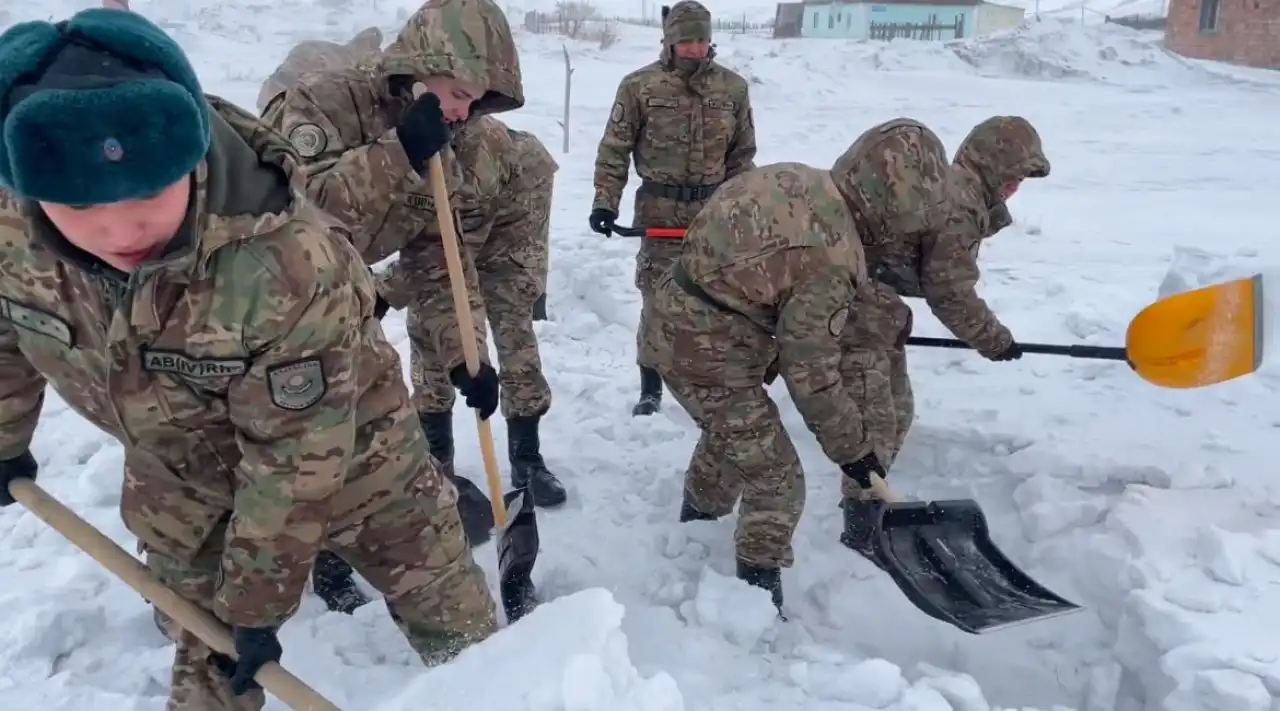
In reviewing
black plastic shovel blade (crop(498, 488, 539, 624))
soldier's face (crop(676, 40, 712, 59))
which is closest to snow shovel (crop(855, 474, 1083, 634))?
black plastic shovel blade (crop(498, 488, 539, 624))

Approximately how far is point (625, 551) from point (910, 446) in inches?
55.4

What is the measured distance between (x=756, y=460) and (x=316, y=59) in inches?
89.0

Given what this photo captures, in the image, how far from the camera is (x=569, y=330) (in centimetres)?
527

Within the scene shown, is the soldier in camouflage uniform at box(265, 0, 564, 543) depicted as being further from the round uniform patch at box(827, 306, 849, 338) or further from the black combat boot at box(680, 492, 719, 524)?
the round uniform patch at box(827, 306, 849, 338)

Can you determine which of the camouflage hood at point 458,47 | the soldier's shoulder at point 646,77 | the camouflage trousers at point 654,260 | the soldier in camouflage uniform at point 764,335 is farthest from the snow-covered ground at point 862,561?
the camouflage hood at point 458,47

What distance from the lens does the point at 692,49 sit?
4176 millimetres

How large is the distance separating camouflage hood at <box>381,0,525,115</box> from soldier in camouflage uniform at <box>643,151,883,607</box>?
2.46 ft

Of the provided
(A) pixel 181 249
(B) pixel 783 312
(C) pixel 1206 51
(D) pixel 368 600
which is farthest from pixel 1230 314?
(C) pixel 1206 51

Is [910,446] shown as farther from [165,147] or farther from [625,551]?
[165,147]

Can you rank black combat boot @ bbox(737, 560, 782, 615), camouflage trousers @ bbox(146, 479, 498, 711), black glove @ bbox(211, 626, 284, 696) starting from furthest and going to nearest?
black combat boot @ bbox(737, 560, 782, 615), camouflage trousers @ bbox(146, 479, 498, 711), black glove @ bbox(211, 626, 284, 696)

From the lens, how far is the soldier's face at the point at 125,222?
125 cm

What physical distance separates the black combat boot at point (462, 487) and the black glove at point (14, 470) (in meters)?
1.45

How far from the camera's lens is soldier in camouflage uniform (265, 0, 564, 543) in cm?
255

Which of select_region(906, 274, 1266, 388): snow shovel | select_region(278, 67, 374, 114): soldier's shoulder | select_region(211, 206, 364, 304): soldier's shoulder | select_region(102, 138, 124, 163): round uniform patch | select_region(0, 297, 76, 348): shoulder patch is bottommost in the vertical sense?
select_region(906, 274, 1266, 388): snow shovel
